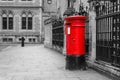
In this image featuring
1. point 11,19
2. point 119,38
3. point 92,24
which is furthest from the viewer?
point 11,19

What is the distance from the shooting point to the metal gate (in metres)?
7.88

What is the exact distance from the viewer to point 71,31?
9828mm

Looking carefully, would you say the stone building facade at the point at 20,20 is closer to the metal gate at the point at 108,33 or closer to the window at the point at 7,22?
the window at the point at 7,22

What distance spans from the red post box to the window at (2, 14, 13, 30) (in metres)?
35.0

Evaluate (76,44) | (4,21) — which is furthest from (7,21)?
(76,44)

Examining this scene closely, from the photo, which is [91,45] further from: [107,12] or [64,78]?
[64,78]

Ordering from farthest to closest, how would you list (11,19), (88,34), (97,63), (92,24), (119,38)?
(11,19), (88,34), (92,24), (97,63), (119,38)

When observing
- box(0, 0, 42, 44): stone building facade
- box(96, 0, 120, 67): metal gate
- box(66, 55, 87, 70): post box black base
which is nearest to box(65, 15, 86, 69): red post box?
box(66, 55, 87, 70): post box black base

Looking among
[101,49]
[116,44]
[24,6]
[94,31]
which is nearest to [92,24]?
[94,31]

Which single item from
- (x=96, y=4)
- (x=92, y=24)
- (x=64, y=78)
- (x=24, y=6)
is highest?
(x=24, y=6)

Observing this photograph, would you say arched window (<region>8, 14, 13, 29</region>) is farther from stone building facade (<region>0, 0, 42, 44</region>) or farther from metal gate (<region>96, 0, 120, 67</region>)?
metal gate (<region>96, 0, 120, 67</region>)

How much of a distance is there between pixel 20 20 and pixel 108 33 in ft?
119

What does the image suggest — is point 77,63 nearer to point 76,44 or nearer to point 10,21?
point 76,44

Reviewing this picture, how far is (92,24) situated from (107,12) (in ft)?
4.62
